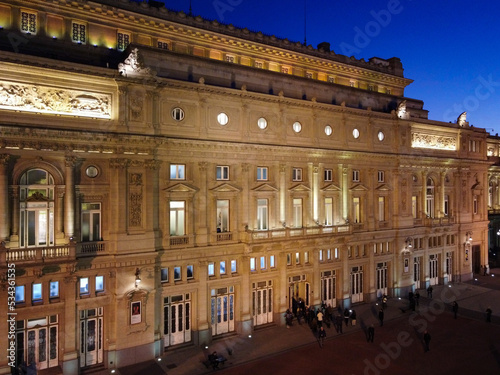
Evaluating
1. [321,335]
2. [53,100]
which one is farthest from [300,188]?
[53,100]

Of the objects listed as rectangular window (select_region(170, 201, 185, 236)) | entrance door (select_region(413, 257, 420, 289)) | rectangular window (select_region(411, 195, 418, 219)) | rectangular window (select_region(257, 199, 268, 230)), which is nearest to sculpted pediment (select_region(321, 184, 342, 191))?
rectangular window (select_region(257, 199, 268, 230))

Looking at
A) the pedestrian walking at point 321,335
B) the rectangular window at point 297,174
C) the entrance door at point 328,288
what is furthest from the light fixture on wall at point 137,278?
the entrance door at point 328,288

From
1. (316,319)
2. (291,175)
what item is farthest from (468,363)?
(291,175)

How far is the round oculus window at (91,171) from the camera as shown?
23.4 m

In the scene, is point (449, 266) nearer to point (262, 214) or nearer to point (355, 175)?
point (355, 175)

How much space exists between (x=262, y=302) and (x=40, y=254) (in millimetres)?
16815

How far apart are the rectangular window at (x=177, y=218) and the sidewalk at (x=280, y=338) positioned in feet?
26.8

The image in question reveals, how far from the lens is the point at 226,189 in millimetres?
28188

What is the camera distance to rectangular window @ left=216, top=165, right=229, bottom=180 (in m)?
28.3

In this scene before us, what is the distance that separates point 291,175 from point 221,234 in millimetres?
7995

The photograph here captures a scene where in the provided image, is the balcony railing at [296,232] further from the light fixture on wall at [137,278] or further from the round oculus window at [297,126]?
the light fixture on wall at [137,278]

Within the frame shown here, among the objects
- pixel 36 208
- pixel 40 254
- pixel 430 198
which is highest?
pixel 36 208

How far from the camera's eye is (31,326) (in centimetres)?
2141

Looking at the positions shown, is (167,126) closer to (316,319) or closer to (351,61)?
(316,319)
